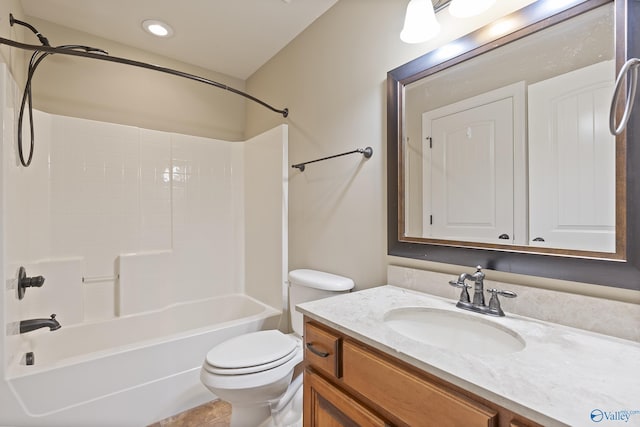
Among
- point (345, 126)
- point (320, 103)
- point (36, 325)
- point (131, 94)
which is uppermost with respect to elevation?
point (131, 94)

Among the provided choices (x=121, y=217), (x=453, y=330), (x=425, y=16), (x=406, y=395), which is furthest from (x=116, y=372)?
(x=425, y=16)

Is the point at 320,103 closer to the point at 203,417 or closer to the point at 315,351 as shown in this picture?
the point at 315,351

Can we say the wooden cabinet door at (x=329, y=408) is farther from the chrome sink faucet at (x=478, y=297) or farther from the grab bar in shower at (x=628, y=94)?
the grab bar in shower at (x=628, y=94)

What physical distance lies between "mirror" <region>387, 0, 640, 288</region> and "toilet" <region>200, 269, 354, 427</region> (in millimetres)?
554

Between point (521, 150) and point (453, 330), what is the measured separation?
2.20ft

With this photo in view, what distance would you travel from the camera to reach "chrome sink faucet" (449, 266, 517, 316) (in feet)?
3.19

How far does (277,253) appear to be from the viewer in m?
2.26

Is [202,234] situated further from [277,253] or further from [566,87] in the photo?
[566,87]

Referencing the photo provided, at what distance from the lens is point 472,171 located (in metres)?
1.16

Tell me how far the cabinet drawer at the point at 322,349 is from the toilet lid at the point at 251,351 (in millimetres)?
434

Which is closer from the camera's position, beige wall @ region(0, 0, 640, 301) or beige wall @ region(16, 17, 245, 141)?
beige wall @ region(0, 0, 640, 301)

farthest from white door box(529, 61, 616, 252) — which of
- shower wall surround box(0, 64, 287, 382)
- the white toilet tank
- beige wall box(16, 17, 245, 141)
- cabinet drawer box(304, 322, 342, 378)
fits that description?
beige wall box(16, 17, 245, 141)

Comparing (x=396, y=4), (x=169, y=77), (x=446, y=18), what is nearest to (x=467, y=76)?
(x=446, y=18)

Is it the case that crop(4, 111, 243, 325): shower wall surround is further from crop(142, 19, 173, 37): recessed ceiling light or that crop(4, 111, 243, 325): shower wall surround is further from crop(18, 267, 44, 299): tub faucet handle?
crop(142, 19, 173, 37): recessed ceiling light
